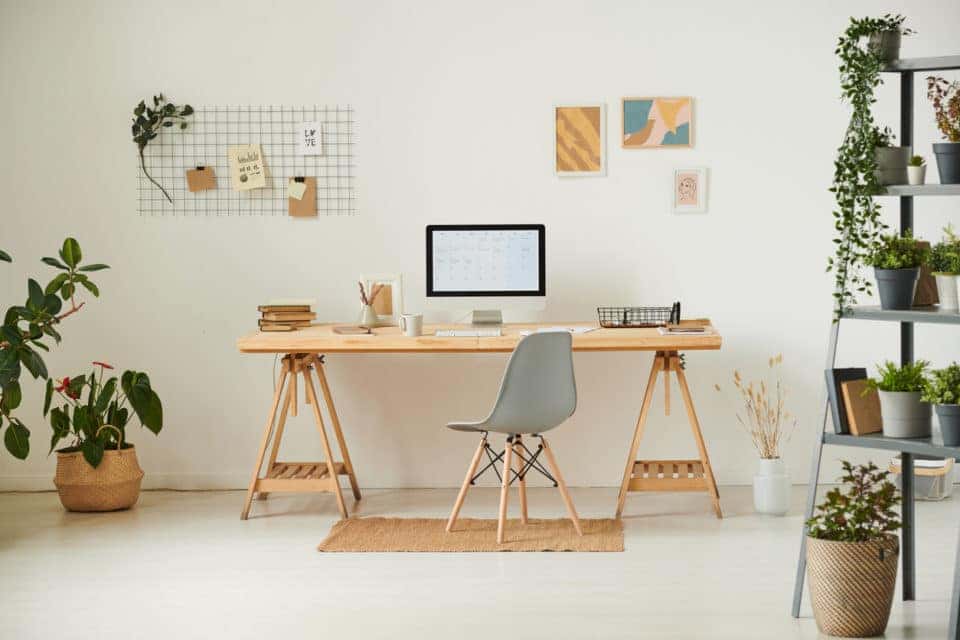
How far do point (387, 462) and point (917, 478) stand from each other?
2362 millimetres

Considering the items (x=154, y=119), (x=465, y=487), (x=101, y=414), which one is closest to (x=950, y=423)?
(x=465, y=487)

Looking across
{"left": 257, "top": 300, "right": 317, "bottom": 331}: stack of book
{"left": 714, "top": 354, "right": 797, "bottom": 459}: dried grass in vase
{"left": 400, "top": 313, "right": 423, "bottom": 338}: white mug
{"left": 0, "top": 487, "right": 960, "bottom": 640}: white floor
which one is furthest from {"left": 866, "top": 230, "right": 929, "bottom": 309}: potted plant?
{"left": 257, "top": 300, "right": 317, "bottom": 331}: stack of book

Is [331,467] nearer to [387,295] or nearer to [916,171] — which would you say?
[387,295]

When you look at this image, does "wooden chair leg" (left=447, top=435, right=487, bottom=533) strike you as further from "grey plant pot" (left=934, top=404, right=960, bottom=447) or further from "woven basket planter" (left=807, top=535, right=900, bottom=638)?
"grey plant pot" (left=934, top=404, right=960, bottom=447)

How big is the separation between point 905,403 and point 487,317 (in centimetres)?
218

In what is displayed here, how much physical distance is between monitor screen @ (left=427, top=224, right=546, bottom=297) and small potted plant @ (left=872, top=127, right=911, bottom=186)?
1913 millimetres

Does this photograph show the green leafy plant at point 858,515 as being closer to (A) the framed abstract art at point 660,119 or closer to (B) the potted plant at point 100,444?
(A) the framed abstract art at point 660,119

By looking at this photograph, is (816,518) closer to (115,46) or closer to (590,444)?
(590,444)

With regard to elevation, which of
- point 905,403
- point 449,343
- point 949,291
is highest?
point 949,291

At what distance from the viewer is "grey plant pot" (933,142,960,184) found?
330 cm

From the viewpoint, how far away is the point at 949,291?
3330 mm

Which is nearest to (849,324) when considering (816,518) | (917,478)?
(917,478)

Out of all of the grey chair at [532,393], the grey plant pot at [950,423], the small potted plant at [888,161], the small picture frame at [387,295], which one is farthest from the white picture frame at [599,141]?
the grey plant pot at [950,423]

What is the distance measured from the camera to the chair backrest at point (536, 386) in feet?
14.1
